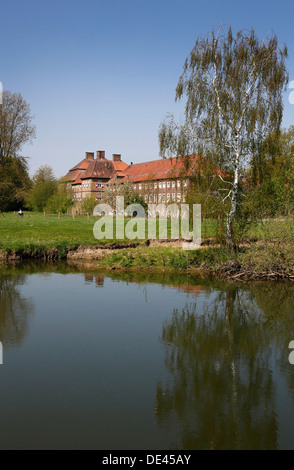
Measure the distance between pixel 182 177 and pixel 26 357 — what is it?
38.9 feet

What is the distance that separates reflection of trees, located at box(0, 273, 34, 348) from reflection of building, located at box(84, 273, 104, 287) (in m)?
2.58

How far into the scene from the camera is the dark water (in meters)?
5.41

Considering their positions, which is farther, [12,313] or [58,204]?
[58,204]

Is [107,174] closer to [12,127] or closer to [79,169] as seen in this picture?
[79,169]

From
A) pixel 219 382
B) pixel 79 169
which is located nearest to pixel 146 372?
pixel 219 382

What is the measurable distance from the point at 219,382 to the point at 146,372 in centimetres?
126

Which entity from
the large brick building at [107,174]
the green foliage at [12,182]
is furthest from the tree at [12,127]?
the large brick building at [107,174]

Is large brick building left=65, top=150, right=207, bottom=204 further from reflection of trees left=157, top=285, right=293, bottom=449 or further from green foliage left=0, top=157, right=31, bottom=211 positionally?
reflection of trees left=157, top=285, right=293, bottom=449

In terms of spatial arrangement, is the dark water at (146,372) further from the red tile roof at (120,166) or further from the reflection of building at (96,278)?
the red tile roof at (120,166)

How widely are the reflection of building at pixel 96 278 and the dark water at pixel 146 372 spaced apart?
228cm

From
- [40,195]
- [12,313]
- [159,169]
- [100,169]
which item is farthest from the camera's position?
[100,169]

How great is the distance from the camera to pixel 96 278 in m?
16.9

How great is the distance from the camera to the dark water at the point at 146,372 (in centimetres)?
541
